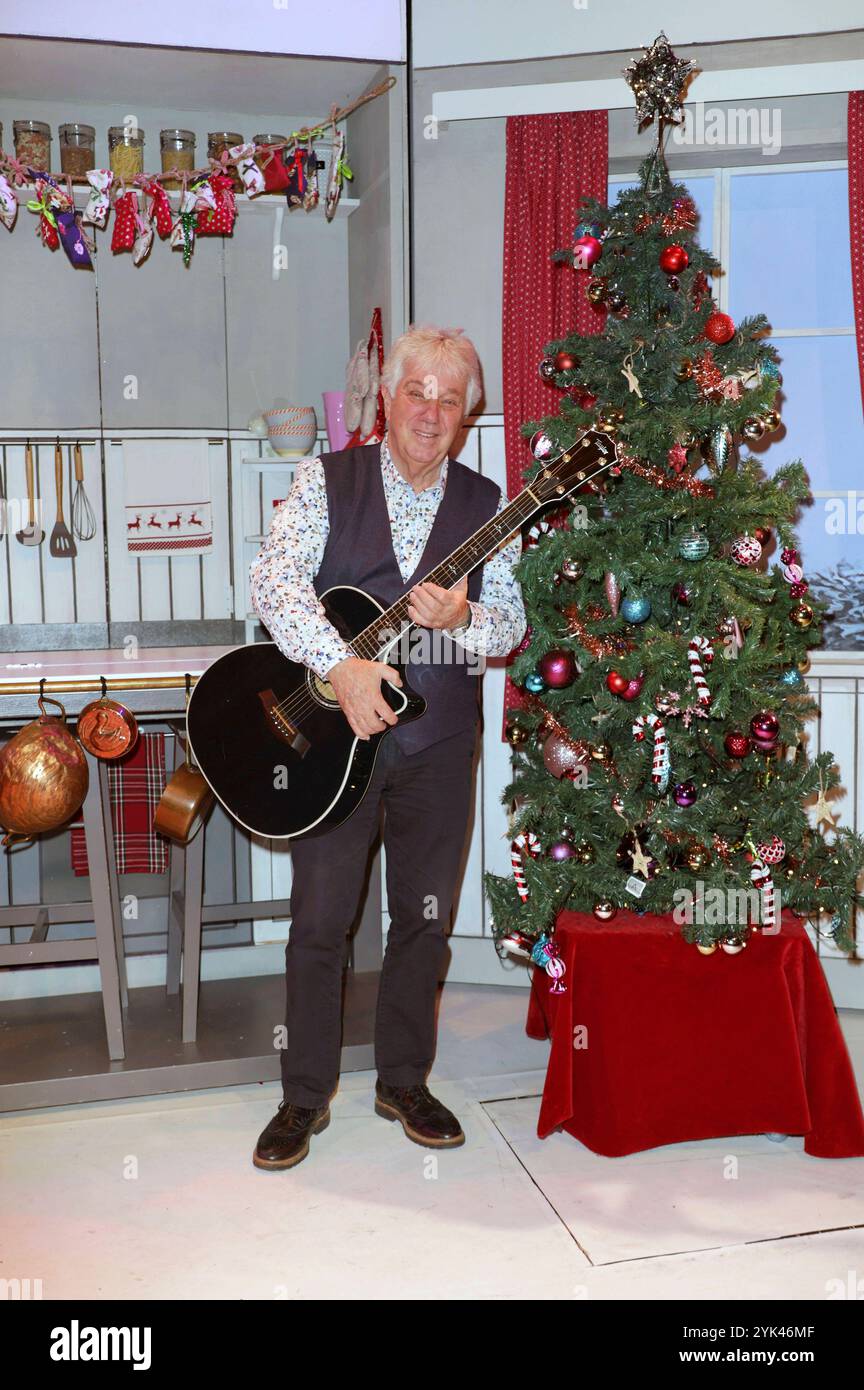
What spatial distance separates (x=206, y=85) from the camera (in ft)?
11.1

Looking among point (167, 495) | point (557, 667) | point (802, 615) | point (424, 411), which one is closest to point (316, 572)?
point (424, 411)

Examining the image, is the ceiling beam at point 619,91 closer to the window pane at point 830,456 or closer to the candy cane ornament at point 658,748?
the window pane at point 830,456

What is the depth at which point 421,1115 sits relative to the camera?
255 cm

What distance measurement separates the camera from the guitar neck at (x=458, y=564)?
7.63ft

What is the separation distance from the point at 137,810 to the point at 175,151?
186cm

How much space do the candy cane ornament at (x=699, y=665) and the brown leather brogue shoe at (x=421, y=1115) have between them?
104 centimetres

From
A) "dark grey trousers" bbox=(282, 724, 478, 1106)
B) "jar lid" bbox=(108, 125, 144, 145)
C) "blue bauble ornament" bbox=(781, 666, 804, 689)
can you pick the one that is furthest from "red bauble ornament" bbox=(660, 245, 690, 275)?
"jar lid" bbox=(108, 125, 144, 145)

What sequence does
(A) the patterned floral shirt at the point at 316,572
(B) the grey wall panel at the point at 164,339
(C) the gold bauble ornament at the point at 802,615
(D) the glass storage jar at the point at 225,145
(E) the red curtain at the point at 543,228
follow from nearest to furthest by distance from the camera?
(A) the patterned floral shirt at the point at 316,572 → (C) the gold bauble ornament at the point at 802,615 → (E) the red curtain at the point at 543,228 → (D) the glass storage jar at the point at 225,145 → (B) the grey wall panel at the point at 164,339

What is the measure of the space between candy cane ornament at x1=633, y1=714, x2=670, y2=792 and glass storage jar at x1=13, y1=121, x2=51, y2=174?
89.0 inches

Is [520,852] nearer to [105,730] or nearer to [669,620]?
[669,620]

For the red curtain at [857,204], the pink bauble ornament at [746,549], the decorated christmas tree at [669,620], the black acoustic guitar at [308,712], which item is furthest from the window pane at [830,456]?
the black acoustic guitar at [308,712]

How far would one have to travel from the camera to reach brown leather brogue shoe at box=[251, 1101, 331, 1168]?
2.42 meters

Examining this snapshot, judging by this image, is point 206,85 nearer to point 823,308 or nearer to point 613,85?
point 613,85
